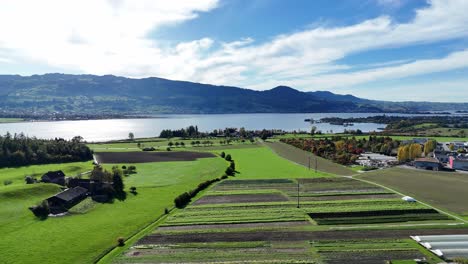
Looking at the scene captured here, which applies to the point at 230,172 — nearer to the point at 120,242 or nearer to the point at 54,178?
the point at 54,178

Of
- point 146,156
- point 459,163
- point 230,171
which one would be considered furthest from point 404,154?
point 146,156

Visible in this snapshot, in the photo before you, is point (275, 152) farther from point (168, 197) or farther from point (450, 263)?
point (450, 263)

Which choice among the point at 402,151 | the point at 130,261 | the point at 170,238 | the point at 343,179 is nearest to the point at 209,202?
the point at 170,238

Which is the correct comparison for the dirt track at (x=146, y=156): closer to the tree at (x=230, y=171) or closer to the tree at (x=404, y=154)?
the tree at (x=230, y=171)

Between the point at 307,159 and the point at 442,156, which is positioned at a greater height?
the point at 442,156

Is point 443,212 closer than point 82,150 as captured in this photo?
Yes

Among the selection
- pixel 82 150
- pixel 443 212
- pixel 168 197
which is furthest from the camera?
pixel 82 150

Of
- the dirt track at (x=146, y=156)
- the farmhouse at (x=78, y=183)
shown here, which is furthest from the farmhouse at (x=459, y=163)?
the farmhouse at (x=78, y=183)
